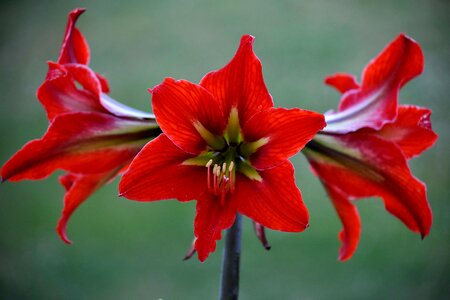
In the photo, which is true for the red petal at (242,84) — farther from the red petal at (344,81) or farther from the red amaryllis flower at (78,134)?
the red petal at (344,81)

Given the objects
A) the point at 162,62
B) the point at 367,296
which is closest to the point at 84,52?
the point at 367,296

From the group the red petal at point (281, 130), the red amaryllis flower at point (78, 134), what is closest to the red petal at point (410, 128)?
the red petal at point (281, 130)

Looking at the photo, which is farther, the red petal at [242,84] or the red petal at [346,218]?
the red petal at [346,218]

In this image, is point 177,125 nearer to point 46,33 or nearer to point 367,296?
point 367,296

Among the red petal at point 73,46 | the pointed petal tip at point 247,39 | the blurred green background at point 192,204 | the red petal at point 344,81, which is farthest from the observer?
the blurred green background at point 192,204

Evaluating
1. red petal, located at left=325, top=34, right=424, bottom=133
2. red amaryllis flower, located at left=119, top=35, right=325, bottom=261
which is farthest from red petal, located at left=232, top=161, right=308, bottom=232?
red petal, located at left=325, top=34, right=424, bottom=133

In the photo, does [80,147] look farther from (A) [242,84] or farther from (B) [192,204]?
(B) [192,204]

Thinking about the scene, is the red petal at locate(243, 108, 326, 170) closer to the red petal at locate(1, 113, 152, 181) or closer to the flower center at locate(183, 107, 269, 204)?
the flower center at locate(183, 107, 269, 204)
